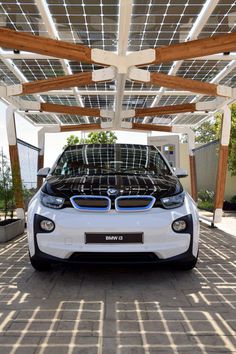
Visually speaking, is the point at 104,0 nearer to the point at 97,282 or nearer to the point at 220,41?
the point at 220,41

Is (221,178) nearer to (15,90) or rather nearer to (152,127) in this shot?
(152,127)

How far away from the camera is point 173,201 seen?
4.49 metres

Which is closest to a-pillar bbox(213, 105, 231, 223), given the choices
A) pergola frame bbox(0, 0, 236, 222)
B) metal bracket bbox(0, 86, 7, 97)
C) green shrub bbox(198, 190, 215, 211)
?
pergola frame bbox(0, 0, 236, 222)

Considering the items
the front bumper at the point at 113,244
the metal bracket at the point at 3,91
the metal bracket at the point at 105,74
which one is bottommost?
the front bumper at the point at 113,244

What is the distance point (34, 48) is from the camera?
238 inches

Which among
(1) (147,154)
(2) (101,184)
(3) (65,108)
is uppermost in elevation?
(3) (65,108)

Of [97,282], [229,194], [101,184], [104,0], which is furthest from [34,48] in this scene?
[229,194]

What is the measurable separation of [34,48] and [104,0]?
144cm

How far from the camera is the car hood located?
4438mm

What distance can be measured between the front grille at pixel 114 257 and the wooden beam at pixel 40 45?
11.4ft

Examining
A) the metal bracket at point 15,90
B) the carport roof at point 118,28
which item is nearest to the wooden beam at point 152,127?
the carport roof at point 118,28

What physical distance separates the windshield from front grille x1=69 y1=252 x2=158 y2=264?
1.43 metres

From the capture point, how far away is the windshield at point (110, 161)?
5.55 meters

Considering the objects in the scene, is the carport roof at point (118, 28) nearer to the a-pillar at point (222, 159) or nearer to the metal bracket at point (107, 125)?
the a-pillar at point (222, 159)
